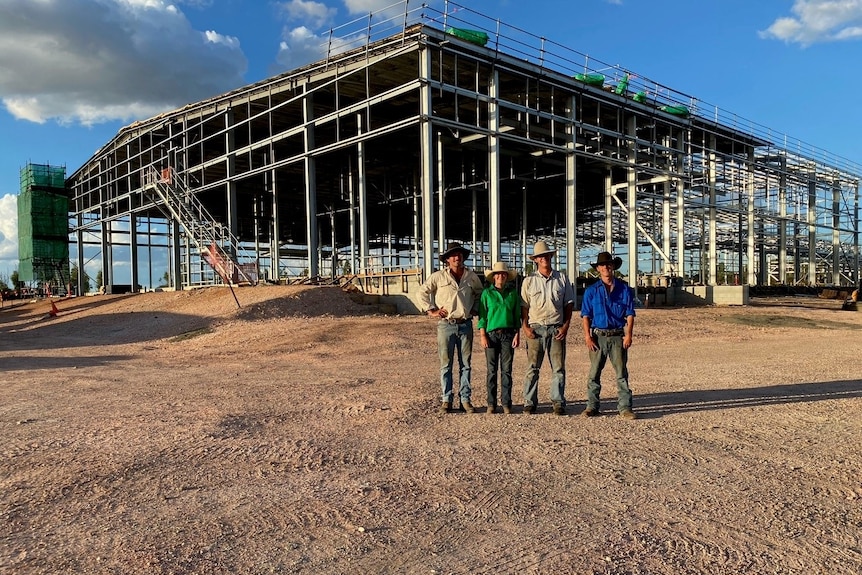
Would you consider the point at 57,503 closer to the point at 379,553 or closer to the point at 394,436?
the point at 379,553

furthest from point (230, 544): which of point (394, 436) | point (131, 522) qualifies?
point (394, 436)

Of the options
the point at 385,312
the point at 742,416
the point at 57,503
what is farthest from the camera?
the point at 385,312

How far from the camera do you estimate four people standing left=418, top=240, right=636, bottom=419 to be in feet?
21.9

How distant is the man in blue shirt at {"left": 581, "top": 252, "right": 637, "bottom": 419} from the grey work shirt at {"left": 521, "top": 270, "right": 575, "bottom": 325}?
0.28 metres

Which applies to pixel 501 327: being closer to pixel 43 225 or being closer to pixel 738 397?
pixel 738 397

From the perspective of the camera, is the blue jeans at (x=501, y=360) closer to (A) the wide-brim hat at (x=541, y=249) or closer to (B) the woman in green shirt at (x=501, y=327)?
(B) the woman in green shirt at (x=501, y=327)

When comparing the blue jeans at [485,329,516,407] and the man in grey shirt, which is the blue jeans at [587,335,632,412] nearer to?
the man in grey shirt

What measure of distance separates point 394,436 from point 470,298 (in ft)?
6.01

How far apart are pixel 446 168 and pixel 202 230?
12.9 metres

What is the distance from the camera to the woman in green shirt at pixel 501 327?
22.1 ft

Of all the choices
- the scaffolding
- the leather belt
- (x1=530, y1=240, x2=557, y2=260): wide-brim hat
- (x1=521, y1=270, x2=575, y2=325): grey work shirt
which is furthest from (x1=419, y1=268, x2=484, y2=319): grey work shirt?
the scaffolding

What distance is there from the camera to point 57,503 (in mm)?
4070

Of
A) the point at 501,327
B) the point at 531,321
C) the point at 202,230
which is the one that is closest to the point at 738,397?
the point at 531,321

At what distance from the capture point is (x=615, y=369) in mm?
6555
